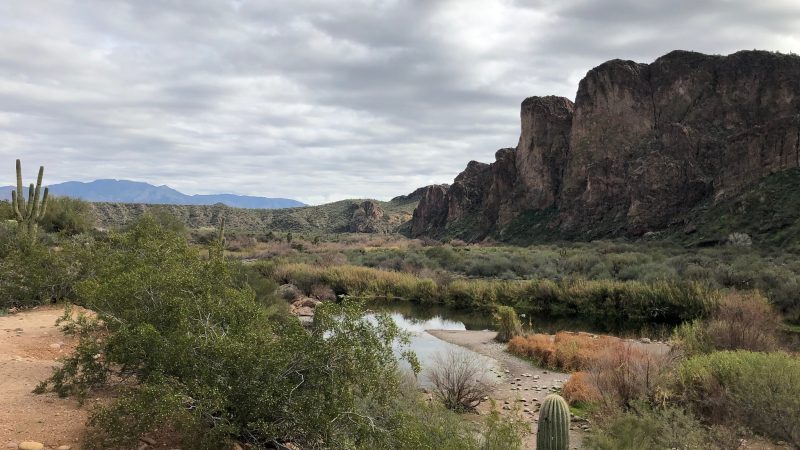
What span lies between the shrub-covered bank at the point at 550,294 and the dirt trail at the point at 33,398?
55.1ft

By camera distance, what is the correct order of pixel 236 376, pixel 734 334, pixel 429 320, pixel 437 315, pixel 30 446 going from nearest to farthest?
pixel 30 446 → pixel 236 376 → pixel 734 334 → pixel 429 320 → pixel 437 315

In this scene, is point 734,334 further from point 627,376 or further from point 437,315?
point 437,315

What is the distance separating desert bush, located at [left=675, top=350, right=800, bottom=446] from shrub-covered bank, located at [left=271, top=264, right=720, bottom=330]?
11.9 meters

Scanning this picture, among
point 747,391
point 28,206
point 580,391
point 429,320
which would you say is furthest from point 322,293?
point 747,391

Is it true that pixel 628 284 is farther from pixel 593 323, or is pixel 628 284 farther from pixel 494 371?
pixel 494 371

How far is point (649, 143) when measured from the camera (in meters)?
60.7

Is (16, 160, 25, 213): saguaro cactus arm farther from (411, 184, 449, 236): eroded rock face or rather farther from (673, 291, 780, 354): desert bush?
(411, 184, 449, 236): eroded rock face

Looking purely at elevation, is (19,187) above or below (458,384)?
above

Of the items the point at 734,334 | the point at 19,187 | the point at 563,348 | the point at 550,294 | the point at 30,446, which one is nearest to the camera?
the point at 30,446

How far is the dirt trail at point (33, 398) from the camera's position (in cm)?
606

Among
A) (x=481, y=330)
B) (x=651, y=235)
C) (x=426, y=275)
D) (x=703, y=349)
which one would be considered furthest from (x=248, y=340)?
(x=651, y=235)

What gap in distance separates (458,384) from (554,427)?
4.33 metres

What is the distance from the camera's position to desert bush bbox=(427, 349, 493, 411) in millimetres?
11461

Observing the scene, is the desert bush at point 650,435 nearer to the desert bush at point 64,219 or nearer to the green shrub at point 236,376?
the green shrub at point 236,376
